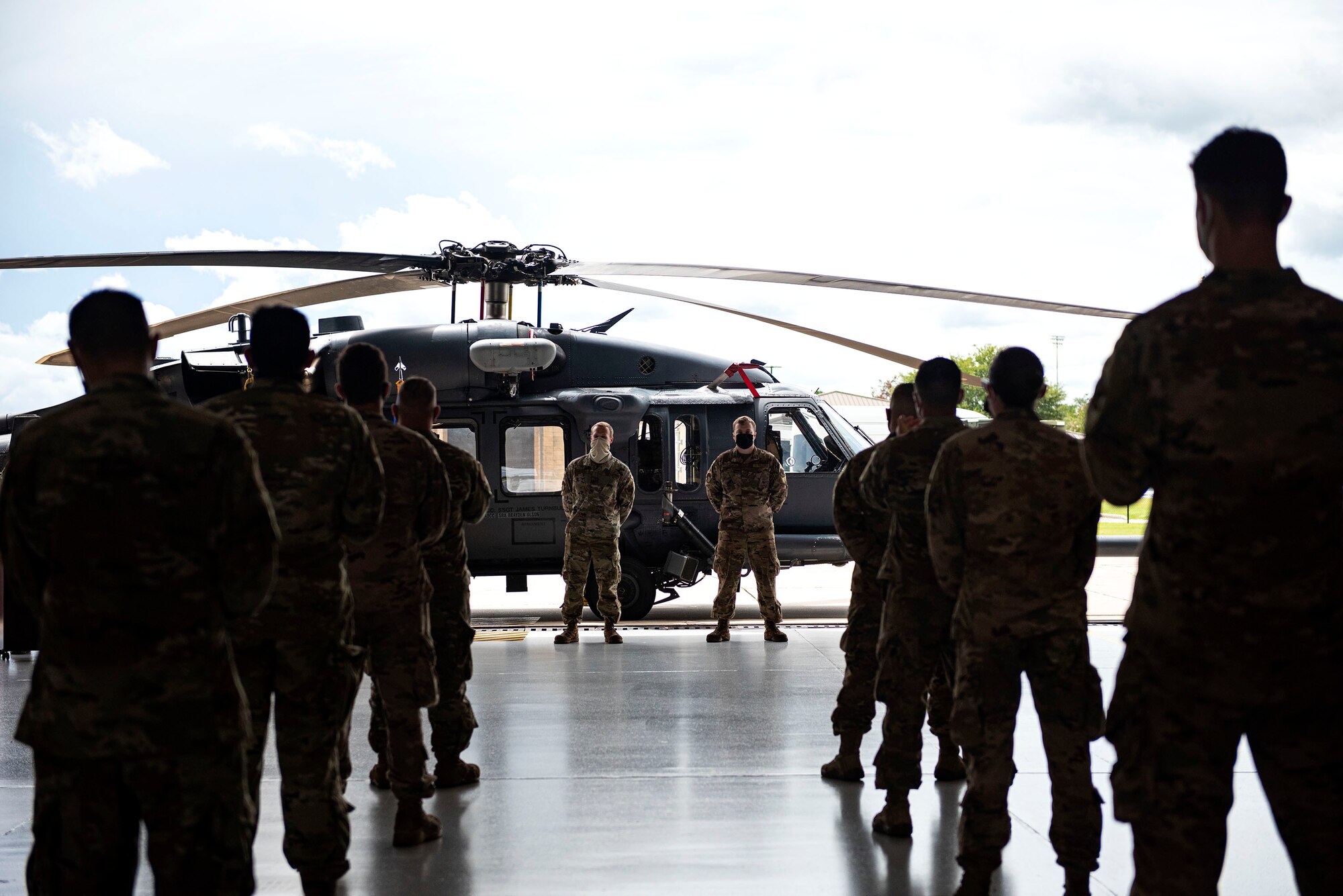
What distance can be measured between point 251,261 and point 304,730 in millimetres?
4997

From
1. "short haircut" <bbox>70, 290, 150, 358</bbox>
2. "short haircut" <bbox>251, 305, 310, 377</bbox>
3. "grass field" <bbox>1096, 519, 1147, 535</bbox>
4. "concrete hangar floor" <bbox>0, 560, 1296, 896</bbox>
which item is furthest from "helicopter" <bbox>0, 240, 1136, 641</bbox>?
"grass field" <bbox>1096, 519, 1147, 535</bbox>

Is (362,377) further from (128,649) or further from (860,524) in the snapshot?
(860,524)

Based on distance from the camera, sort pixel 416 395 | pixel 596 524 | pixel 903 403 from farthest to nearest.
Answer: pixel 596 524 → pixel 903 403 → pixel 416 395

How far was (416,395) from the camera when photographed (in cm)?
489

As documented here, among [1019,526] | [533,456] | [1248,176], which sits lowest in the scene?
[533,456]

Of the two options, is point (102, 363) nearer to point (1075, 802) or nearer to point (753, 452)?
point (1075, 802)

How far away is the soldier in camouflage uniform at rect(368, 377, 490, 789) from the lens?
16.1 ft

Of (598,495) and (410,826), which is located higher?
(598,495)

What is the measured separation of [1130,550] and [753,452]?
5.95 metres

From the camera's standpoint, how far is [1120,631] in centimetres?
984

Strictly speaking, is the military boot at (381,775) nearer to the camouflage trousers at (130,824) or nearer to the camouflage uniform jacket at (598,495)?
the camouflage trousers at (130,824)

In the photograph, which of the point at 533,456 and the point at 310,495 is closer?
the point at 310,495

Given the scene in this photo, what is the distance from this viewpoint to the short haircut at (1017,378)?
3701 mm

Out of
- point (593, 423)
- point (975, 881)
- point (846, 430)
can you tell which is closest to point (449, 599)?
point (975, 881)
